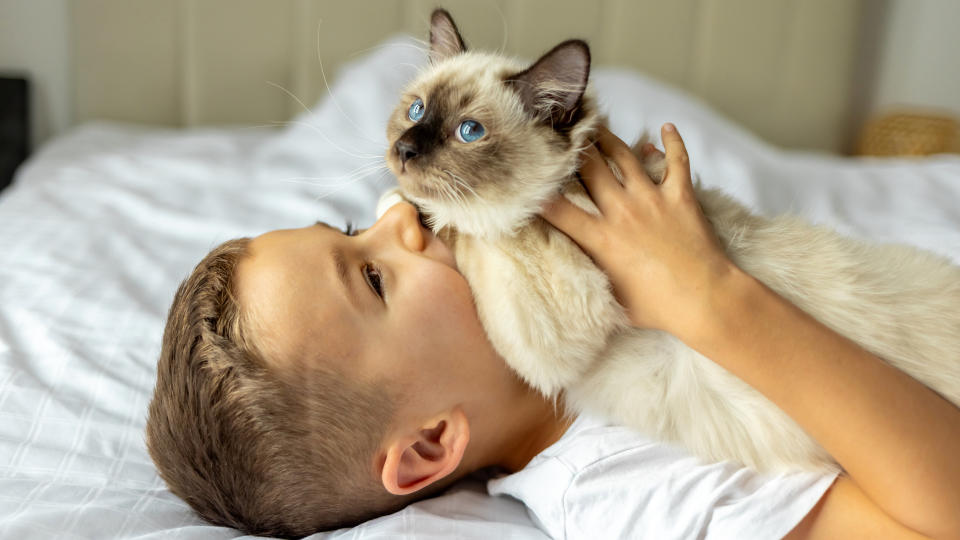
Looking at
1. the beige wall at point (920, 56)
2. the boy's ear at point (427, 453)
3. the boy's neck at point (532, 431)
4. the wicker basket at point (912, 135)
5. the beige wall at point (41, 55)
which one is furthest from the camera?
the beige wall at point (920, 56)

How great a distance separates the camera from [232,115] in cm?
267

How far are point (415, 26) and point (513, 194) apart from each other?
2013mm

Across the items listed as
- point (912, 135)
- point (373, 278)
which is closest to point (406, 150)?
point (373, 278)

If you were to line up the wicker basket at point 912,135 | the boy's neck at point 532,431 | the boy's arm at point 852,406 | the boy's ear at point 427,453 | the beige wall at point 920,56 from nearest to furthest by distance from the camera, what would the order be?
1. the boy's arm at point 852,406
2. the boy's ear at point 427,453
3. the boy's neck at point 532,431
4. the wicker basket at point 912,135
5. the beige wall at point 920,56

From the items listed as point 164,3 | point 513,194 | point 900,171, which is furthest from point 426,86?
point 164,3

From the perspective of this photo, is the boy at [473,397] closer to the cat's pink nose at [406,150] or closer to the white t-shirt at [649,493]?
the white t-shirt at [649,493]

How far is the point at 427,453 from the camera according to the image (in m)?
0.95

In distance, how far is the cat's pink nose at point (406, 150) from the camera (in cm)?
89

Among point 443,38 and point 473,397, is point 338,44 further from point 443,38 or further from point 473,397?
point 473,397

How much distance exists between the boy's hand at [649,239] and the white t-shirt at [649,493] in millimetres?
170

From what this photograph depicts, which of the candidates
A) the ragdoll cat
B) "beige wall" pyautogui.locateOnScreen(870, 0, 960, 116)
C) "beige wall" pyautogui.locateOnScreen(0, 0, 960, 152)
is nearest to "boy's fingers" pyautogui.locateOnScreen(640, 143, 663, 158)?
the ragdoll cat

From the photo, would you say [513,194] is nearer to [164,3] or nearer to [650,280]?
[650,280]

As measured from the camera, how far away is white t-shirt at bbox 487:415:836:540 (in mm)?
856

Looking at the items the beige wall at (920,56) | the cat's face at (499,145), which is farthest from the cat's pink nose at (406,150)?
the beige wall at (920,56)
